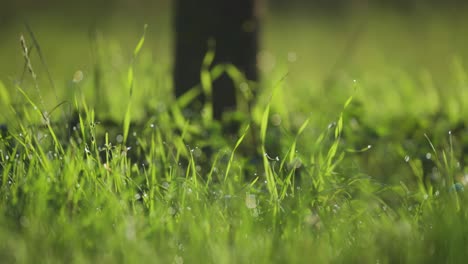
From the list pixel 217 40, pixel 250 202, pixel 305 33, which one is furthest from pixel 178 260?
pixel 305 33

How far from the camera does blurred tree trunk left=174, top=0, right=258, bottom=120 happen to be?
3631 mm

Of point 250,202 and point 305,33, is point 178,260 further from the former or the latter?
point 305,33

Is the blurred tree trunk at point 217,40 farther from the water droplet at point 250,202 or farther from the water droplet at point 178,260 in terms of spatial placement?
the water droplet at point 178,260

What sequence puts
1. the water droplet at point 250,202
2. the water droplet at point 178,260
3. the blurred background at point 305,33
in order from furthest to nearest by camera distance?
the blurred background at point 305,33 < the water droplet at point 250,202 < the water droplet at point 178,260

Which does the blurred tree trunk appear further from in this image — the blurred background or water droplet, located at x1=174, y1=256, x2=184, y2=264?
water droplet, located at x1=174, y1=256, x2=184, y2=264

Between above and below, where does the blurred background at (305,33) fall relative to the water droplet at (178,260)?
below

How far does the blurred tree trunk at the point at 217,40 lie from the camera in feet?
11.9

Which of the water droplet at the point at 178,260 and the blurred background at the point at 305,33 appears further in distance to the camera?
the blurred background at the point at 305,33

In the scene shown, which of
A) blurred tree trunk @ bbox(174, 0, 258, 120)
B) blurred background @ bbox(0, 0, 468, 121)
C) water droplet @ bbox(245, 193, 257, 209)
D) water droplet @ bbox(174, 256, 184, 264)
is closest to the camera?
water droplet @ bbox(174, 256, 184, 264)

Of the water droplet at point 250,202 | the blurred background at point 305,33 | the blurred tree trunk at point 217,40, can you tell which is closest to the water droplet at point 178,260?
the water droplet at point 250,202

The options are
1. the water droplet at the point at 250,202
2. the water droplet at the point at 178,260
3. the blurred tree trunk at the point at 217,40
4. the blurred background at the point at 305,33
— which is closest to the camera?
the water droplet at the point at 178,260

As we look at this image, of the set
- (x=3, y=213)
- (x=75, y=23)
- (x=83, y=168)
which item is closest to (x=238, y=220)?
(x=83, y=168)

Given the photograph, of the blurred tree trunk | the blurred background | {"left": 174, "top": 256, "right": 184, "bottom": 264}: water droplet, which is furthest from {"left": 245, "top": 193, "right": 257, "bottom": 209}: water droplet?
the blurred background

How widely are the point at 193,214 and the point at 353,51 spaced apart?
5459 mm
